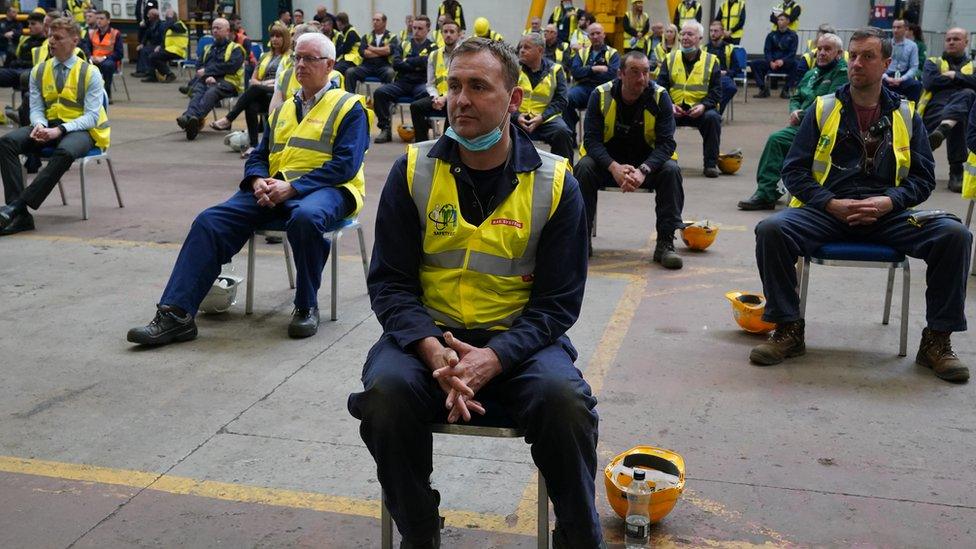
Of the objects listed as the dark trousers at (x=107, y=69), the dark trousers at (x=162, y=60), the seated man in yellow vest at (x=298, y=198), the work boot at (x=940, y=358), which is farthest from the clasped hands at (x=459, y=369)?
the dark trousers at (x=162, y=60)

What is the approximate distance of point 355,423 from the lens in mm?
4207

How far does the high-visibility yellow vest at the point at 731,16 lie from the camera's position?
736 inches

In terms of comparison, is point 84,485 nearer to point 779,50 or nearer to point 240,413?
point 240,413

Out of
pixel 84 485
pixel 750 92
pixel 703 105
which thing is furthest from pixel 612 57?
pixel 84 485

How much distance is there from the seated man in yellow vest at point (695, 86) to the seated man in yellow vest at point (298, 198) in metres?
5.60

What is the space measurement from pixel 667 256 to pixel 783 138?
258 cm

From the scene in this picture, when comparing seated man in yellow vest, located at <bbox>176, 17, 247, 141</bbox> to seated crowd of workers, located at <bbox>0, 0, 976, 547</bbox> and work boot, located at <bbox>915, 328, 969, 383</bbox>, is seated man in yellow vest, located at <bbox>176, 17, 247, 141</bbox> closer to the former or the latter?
seated crowd of workers, located at <bbox>0, 0, 976, 547</bbox>

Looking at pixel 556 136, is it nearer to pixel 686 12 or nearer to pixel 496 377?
pixel 496 377

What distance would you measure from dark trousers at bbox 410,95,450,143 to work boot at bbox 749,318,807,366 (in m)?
7.11

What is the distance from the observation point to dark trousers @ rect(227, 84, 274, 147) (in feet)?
38.7

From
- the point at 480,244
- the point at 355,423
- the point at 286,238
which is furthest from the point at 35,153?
the point at 480,244

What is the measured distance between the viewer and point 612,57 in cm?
1398

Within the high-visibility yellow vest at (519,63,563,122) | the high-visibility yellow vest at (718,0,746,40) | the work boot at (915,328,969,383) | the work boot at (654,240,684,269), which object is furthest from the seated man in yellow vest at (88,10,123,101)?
the work boot at (915,328,969,383)

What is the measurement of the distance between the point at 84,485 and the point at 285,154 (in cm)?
252
